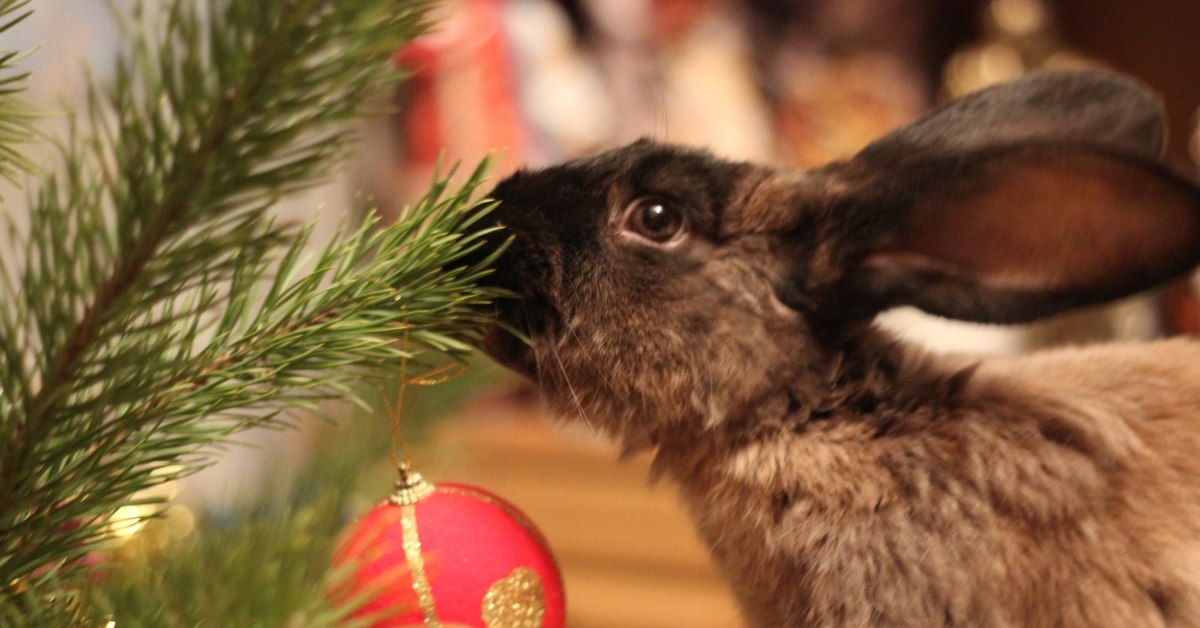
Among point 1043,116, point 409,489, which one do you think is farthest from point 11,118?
point 1043,116

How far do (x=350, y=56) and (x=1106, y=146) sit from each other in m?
0.40

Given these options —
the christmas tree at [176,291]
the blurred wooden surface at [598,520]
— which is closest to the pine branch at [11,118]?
the christmas tree at [176,291]

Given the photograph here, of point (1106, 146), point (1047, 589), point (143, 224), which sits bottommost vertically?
point (1047, 589)

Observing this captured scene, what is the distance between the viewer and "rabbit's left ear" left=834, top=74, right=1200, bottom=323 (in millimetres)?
533

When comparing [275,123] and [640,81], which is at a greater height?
[275,123]

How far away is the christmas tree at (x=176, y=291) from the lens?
38cm

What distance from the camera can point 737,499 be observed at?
26.0 inches

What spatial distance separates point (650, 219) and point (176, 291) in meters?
0.34

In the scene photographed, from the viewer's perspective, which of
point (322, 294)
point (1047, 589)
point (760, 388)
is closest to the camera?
point (322, 294)

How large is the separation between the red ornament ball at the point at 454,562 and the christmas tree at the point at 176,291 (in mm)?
82

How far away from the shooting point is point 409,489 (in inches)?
20.7

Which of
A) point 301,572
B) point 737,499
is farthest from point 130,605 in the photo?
point 737,499

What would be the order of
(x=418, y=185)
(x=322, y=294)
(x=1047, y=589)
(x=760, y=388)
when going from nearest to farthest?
(x=322, y=294) < (x=1047, y=589) < (x=760, y=388) < (x=418, y=185)

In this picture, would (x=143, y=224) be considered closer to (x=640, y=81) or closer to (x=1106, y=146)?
(x=1106, y=146)
